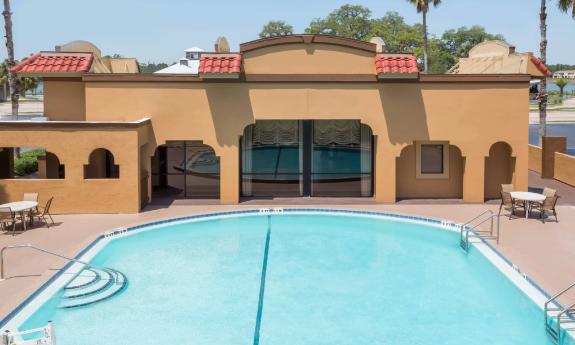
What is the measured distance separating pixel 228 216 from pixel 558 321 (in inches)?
475

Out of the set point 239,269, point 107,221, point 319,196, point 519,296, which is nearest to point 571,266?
point 519,296

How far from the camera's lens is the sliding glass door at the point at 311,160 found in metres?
21.9

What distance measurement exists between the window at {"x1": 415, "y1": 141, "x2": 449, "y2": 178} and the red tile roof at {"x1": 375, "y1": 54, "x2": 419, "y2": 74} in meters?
3.27

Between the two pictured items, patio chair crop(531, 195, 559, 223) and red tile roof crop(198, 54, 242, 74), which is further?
red tile roof crop(198, 54, 242, 74)

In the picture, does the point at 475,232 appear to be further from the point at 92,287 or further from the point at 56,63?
the point at 56,63

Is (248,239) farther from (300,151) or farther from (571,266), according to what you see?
(571,266)

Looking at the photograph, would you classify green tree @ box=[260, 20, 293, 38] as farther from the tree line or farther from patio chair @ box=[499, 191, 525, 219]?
patio chair @ box=[499, 191, 525, 219]

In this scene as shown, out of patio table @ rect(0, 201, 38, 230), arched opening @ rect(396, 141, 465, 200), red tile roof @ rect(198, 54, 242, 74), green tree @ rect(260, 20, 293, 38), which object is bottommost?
patio table @ rect(0, 201, 38, 230)

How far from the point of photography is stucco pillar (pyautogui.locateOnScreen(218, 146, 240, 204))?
2070 cm

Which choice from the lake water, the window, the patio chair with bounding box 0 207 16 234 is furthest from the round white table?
the lake water

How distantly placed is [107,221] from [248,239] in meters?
4.77

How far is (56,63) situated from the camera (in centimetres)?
2044

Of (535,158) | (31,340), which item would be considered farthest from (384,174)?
(31,340)

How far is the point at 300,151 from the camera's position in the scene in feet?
72.3
